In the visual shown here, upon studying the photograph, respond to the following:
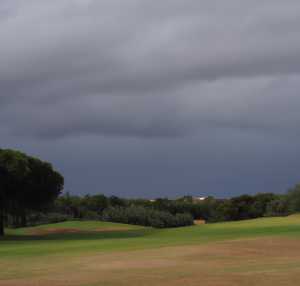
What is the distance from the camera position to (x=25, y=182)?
31.0 metres

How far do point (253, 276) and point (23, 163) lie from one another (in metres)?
25.4

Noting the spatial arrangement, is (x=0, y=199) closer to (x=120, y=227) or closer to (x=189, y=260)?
(x=120, y=227)

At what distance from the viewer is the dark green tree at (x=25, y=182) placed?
2983cm

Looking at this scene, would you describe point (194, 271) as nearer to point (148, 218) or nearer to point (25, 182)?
point (25, 182)

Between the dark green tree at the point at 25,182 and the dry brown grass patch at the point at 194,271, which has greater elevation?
the dark green tree at the point at 25,182

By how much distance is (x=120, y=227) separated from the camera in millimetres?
41375

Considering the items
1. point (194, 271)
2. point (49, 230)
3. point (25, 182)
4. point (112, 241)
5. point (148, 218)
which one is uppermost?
point (25, 182)

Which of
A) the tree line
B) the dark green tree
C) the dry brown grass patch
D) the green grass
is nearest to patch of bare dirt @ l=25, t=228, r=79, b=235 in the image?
the green grass

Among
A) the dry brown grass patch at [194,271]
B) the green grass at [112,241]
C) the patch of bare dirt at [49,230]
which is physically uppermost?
the dry brown grass patch at [194,271]

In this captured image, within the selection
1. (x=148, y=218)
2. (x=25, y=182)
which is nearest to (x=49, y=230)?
(x=25, y=182)

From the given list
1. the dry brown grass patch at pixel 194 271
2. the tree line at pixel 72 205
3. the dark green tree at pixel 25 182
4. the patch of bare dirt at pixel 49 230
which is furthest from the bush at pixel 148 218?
the dry brown grass patch at pixel 194 271

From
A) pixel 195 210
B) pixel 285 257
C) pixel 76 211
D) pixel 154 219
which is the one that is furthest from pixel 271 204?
pixel 285 257

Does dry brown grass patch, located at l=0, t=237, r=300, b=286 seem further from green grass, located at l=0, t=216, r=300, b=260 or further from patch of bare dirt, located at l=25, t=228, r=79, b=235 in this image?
patch of bare dirt, located at l=25, t=228, r=79, b=235

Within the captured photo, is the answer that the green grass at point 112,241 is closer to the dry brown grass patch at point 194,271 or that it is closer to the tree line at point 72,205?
the tree line at point 72,205
